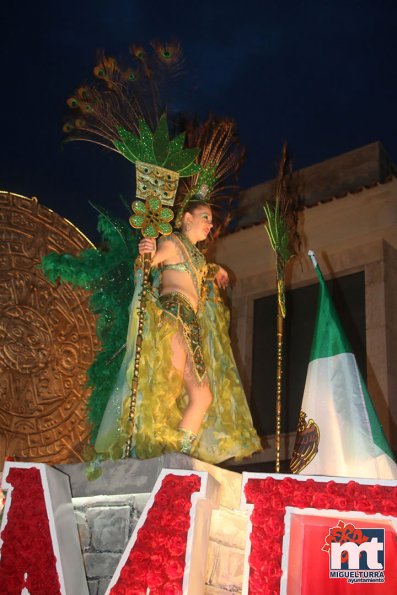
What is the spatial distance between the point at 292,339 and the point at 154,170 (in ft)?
19.8

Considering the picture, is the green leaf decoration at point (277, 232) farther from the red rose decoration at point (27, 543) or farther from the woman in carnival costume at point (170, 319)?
the red rose decoration at point (27, 543)

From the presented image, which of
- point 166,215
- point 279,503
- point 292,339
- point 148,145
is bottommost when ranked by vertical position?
point 279,503

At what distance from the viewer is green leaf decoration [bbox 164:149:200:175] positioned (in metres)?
6.15

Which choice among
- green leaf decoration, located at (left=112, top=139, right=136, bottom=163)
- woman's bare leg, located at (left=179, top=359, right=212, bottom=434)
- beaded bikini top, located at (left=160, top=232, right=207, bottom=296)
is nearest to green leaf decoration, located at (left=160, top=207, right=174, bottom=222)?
beaded bikini top, located at (left=160, top=232, right=207, bottom=296)

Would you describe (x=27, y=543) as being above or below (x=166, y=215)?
below

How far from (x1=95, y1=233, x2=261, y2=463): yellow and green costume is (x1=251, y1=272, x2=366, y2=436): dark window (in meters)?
4.60

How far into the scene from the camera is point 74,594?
4703 millimetres

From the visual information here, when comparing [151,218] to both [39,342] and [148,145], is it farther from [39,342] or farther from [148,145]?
[39,342]

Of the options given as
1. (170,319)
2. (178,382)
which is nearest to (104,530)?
(178,382)

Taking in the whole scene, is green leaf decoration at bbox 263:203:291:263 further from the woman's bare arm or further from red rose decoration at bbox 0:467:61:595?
red rose decoration at bbox 0:467:61:595

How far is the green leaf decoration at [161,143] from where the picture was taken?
20.1 ft

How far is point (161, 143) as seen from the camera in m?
6.14

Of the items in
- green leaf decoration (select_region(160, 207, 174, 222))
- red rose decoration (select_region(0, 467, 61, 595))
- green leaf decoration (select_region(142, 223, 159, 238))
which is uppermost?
green leaf decoration (select_region(160, 207, 174, 222))

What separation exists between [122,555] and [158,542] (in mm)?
→ 242
